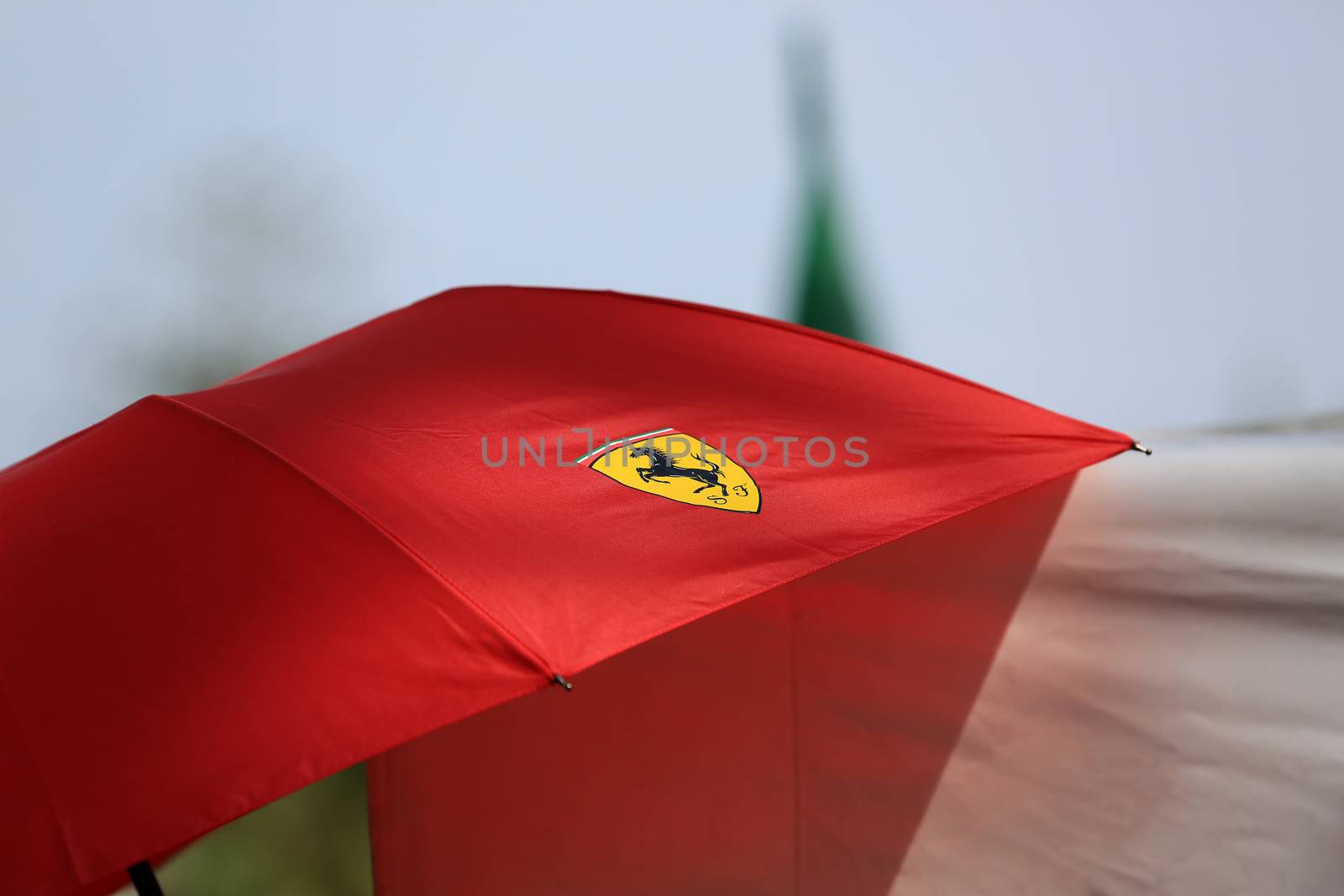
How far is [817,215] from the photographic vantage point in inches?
162

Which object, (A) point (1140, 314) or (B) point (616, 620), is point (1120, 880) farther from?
(A) point (1140, 314)

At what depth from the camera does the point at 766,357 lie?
1.63 meters

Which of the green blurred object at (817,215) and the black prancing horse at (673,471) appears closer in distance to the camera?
the black prancing horse at (673,471)

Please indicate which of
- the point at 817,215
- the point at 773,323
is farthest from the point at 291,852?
the point at 817,215

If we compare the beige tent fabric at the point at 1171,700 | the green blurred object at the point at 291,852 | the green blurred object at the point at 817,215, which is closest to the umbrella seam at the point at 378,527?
the beige tent fabric at the point at 1171,700

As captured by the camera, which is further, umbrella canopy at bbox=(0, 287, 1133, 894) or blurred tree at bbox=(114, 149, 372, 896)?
blurred tree at bbox=(114, 149, 372, 896)

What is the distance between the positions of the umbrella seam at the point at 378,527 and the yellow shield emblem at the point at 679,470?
272 mm

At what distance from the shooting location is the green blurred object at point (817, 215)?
3.97 meters

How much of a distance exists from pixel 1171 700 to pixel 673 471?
0.80m

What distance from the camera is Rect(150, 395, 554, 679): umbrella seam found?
3.06ft

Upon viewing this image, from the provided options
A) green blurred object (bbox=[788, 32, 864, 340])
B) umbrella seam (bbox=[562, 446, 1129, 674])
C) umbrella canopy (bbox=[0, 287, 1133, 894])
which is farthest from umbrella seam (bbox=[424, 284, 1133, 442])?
green blurred object (bbox=[788, 32, 864, 340])

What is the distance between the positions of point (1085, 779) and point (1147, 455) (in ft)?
1.56

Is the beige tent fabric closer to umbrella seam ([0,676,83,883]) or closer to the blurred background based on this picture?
umbrella seam ([0,676,83,883])

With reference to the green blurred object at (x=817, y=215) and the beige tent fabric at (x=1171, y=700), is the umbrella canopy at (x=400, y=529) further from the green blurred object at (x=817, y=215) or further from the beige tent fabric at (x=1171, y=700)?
the green blurred object at (x=817, y=215)
